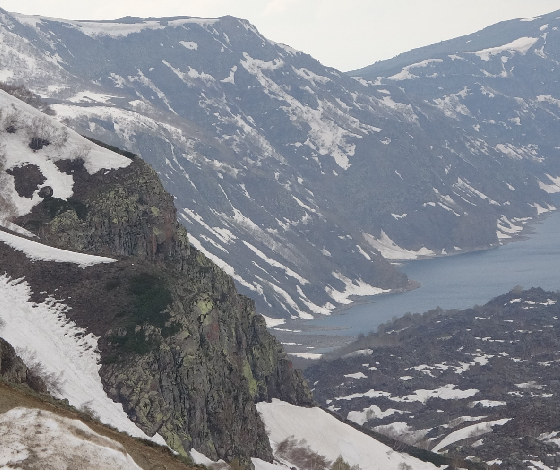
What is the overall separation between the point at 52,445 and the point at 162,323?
129ft

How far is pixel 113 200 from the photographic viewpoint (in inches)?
4879

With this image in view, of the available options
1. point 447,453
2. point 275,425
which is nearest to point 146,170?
point 275,425

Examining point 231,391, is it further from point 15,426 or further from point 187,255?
point 15,426

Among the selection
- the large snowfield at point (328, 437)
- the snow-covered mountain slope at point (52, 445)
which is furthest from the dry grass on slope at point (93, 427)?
the large snowfield at point (328, 437)

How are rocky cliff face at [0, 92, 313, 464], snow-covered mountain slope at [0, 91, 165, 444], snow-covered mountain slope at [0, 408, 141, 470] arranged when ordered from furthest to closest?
rocky cliff face at [0, 92, 313, 464]
snow-covered mountain slope at [0, 91, 165, 444]
snow-covered mountain slope at [0, 408, 141, 470]

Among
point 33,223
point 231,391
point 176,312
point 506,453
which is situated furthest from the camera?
point 506,453

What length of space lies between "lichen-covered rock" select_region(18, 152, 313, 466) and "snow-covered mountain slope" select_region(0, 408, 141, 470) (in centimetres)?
2709

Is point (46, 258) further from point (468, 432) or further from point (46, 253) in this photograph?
point (468, 432)

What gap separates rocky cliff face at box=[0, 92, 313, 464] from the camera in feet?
269

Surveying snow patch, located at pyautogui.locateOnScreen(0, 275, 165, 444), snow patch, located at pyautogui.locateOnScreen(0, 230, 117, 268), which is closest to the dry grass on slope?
snow patch, located at pyautogui.locateOnScreen(0, 275, 165, 444)

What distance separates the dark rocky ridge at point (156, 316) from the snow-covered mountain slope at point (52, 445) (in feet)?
89.3

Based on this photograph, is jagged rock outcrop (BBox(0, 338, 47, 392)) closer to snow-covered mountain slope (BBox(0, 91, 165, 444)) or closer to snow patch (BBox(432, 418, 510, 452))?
snow-covered mountain slope (BBox(0, 91, 165, 444))

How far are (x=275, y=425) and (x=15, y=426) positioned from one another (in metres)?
76.3

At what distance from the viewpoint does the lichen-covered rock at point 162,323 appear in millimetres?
81750
